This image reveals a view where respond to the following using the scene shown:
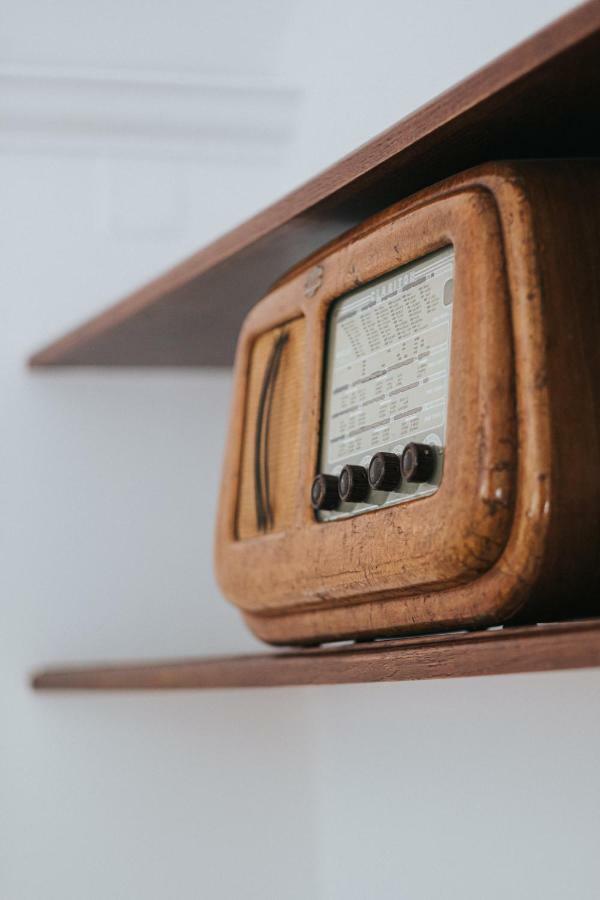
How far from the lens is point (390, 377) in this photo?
106 cm

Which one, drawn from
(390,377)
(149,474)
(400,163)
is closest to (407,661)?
(390,377)

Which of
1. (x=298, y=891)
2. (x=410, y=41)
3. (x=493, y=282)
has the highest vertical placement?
(x=410, y=41)

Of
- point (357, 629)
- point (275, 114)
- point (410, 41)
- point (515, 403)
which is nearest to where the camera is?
point (515, 403)

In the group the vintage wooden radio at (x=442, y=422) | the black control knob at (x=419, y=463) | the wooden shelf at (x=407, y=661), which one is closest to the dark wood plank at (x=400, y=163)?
the vintage wooden radio at (x=442, y=422)

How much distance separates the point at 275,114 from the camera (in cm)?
197

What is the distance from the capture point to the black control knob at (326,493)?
1065 mm

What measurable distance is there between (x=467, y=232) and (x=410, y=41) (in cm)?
77

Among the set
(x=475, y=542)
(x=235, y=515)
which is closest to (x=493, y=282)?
(x=475, y=542)

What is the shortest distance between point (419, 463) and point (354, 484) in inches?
3.8

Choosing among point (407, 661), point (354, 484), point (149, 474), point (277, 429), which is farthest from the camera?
point (149, 474)

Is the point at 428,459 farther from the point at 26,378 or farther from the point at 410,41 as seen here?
the point at 26,378

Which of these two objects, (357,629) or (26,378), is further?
(26,378)

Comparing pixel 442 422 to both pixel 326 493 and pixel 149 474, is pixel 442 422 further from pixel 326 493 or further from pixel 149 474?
pixel 149 474

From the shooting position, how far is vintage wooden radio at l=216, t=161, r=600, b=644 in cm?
86
